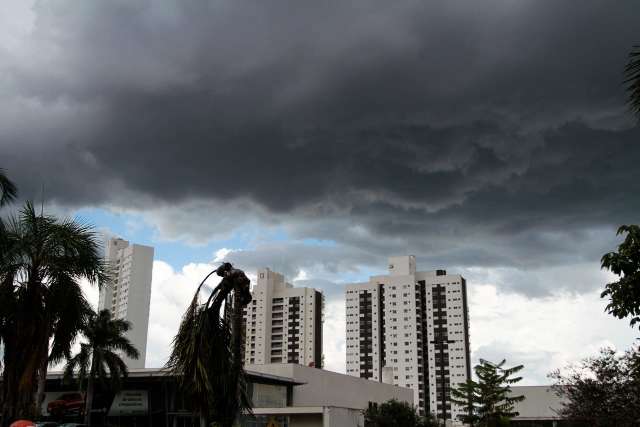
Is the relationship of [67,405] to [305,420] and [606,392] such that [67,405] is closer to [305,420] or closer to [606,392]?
[305,420]

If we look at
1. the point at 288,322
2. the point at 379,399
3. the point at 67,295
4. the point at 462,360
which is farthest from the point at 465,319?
the point at 67,295

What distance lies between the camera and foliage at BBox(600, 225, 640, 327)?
39.4ft

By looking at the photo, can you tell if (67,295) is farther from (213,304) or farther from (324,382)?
(324,382)

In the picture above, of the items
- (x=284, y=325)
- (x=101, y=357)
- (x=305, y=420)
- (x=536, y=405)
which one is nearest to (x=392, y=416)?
(x=305, y=420)

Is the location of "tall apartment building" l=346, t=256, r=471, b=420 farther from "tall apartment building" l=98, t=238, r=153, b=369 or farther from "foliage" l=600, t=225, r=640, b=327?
"foliage" l=600, t=225, r=640, b=327

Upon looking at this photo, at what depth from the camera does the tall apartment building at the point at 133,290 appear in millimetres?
153375

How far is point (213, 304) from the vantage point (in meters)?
9.58

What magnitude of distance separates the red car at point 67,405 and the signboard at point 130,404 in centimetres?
270

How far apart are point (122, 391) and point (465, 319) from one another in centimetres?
10488

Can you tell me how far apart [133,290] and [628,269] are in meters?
152

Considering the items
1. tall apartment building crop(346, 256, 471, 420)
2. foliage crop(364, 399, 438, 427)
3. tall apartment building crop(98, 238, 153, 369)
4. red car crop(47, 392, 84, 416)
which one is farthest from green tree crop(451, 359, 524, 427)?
tall apartment building crop(98, 238, 153, 369)

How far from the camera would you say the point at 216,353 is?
9414 mm

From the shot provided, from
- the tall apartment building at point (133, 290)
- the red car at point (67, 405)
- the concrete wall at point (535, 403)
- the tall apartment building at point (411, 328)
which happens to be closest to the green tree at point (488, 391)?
the concrete wall at point (535, 403)

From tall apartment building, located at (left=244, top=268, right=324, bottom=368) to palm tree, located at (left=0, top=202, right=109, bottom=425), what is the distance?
14951 cm
